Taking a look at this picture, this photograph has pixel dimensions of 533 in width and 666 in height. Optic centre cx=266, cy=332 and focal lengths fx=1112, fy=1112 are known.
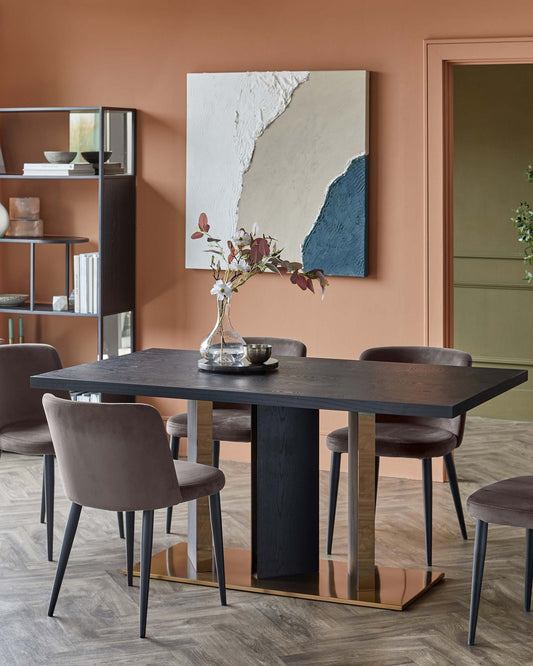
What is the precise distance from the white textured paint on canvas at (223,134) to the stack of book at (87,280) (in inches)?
21.1

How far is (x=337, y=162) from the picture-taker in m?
5.91

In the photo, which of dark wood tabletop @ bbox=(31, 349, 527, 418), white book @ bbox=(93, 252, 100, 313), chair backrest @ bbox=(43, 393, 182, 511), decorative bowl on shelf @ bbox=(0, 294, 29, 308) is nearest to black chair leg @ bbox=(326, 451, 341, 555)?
dark wood tabletop @ bbox=(31, 349, 527, 418)

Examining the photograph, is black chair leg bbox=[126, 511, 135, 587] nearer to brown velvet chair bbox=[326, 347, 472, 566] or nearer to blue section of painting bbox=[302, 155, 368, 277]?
brown velvet chair bbox=[326, 347, 472, 566]

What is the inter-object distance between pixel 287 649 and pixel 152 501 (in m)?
0.66

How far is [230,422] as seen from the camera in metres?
4.82

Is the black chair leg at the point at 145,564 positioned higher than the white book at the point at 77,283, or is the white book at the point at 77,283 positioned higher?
the white book at the point at 77,283

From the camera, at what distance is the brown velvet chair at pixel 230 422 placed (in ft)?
15.6

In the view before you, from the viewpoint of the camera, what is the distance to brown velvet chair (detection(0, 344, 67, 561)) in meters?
4.60

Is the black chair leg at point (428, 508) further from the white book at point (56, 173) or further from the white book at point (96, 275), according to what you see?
the white book at point (56, 173)

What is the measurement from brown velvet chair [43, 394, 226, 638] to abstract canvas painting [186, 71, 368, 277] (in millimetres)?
2451

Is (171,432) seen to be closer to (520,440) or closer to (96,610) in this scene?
(96,610)

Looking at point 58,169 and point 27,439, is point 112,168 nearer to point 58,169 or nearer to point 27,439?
point 58,169

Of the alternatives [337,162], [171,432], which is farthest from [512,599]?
[337,162]

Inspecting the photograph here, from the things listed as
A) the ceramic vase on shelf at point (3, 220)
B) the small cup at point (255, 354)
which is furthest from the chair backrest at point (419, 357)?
the ceramic vase on shelf at point (3, 220)
